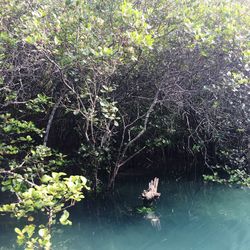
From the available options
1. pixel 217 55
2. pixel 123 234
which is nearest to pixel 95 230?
pixel 123 234

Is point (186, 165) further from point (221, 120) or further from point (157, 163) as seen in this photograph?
point (221, 120)

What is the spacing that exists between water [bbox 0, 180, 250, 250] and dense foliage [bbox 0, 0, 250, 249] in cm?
46

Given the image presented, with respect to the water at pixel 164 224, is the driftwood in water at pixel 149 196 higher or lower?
higher

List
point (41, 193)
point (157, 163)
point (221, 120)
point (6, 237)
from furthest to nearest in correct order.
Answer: point (157, 163) < point (221, 120) < point (6, 237) < point (41, 193)

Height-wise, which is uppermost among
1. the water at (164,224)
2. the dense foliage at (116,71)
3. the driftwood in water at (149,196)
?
the dense foliage at (116,71)

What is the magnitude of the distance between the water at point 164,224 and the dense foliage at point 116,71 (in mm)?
465

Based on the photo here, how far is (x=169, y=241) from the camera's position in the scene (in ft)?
15.8

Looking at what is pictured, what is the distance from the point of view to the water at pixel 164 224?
4688 mm

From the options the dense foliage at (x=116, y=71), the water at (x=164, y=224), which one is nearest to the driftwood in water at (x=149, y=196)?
the water at (x=164, y=224)

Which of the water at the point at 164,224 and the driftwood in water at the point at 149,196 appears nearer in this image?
the water at the point at 164,224

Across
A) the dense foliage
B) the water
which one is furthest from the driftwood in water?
the dense foliage

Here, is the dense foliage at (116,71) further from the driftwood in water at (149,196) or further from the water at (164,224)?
the driftwood in water at (149,196)

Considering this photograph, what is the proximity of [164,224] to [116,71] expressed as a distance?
2372 mm

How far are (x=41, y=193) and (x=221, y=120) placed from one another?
4.23 metres
